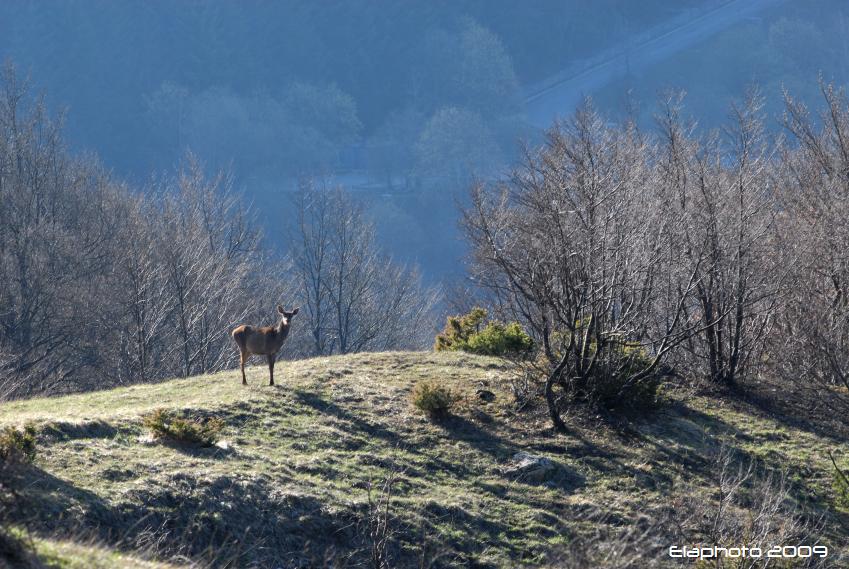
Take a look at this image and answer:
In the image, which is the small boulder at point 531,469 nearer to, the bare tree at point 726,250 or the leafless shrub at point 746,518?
the leafless shrub at point 746,518

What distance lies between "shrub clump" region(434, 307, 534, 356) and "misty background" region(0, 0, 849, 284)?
7023cm

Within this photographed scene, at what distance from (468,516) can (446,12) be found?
466 feet

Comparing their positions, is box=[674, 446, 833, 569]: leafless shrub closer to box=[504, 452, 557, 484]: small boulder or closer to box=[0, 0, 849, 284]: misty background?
box=[504, 452, 557, 484]: small boulder

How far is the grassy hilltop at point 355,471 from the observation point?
11438mm

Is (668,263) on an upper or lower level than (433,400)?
upper

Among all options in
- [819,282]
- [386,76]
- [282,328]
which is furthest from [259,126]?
[282,328]

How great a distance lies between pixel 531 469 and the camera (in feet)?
48.3

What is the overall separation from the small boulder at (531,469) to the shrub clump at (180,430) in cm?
445

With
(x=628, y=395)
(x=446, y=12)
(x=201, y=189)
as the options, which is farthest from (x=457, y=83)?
(x=628, y=395)

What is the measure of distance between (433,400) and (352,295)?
38.5 metres

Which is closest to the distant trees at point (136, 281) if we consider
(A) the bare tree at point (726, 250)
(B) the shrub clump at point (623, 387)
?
(B) the shrub clump at point (623, 387)

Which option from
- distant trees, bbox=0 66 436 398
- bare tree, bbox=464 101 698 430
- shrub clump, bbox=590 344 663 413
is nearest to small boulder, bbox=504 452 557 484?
bare tree, bbox=464 101 698 430

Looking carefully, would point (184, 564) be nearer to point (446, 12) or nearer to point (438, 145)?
point (438, 145)

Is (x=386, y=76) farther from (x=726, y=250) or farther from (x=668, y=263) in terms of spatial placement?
(x=668, y=263)
